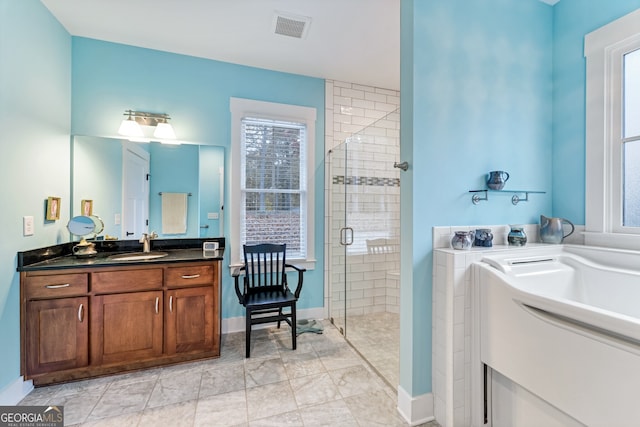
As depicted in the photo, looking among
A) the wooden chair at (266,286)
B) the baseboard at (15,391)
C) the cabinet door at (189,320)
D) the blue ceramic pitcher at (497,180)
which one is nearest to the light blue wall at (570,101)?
the blue ceramic pitcher at (497,180)

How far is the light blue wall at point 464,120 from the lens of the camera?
64.2 inches

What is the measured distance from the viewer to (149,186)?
104 inches

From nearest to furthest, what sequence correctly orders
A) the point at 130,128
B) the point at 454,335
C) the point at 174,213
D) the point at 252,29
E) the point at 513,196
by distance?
1. the point at 454,335
2. the point at 513,196
3. the point at 252,29
4. the point at 130,128
5. the point at 174,213

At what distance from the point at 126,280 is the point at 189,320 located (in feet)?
1.88

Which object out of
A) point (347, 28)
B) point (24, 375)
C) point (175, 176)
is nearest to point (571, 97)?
point (347, 28)

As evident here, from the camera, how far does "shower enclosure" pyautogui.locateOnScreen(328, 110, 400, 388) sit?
8.91 ft

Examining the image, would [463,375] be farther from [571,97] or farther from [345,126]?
[345,126]

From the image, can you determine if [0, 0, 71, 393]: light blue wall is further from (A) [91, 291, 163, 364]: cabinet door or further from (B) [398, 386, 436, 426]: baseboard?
(B) [398, 386, 436, 426]: baseboard

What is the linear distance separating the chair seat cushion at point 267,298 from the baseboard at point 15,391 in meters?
1.51

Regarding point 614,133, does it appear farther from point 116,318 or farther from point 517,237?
point 116,318

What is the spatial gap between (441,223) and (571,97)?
144cm

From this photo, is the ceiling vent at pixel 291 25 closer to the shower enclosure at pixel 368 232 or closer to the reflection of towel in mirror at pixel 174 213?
the shower enclosure at pixel 368 232

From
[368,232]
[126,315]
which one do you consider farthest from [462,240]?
[126,315]

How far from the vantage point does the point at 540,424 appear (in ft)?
4.17
